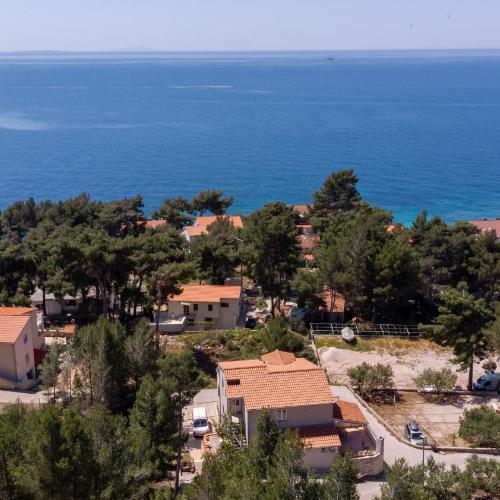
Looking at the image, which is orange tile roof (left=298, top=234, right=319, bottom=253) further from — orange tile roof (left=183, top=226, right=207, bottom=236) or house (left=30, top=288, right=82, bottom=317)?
house (left=30, top=288, right=82, bottom=317)

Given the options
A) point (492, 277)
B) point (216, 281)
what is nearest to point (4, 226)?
point (216, 281)

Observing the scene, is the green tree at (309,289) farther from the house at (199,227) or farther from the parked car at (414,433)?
the house at (199,227)

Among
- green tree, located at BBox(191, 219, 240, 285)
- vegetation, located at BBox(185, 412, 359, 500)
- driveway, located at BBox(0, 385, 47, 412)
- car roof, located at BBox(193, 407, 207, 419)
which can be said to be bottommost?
car roof, located at BBox(193, 407, 207, 419)

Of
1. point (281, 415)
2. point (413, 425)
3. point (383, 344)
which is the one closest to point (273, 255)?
point (383, 344)

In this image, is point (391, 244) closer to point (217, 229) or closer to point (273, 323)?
point (273, 323)

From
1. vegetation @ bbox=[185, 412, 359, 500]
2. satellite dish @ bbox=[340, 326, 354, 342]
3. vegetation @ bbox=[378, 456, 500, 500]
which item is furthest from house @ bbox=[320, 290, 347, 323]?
Result: vegetation @ bbox=[185, 412, 359, 500]

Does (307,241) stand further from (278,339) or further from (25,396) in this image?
(25,396)
